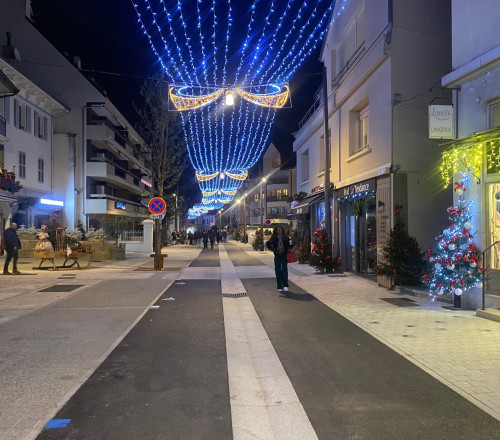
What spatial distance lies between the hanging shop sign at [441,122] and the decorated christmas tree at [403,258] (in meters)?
2.44

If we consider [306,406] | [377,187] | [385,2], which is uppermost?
[385,2]

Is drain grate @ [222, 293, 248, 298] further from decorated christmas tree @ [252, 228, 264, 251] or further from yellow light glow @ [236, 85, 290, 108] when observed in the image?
decorated christmas tree @ [252, 228, 264, 251]

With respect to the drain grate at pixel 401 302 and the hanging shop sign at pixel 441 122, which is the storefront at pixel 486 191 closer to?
the hanging shop sign at pixel 441 122

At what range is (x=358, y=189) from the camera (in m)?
13.2

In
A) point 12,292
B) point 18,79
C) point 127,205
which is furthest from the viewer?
point 127,205

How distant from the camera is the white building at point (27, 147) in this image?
80.2 ft

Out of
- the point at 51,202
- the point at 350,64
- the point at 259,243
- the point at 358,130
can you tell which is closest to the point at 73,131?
the point at 51,202

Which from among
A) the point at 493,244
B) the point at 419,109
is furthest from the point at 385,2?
the point at 493,244

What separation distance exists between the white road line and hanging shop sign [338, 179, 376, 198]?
6.50m

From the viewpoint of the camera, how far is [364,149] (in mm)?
13156

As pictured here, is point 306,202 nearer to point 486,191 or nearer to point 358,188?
point 358,188

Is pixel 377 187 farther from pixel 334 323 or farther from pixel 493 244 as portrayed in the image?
pixel 334 323

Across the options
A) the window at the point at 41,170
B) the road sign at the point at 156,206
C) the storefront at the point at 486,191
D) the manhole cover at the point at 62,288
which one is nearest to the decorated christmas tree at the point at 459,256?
the storefront at the point at 486,191

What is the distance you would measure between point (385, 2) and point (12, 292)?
459 inches
